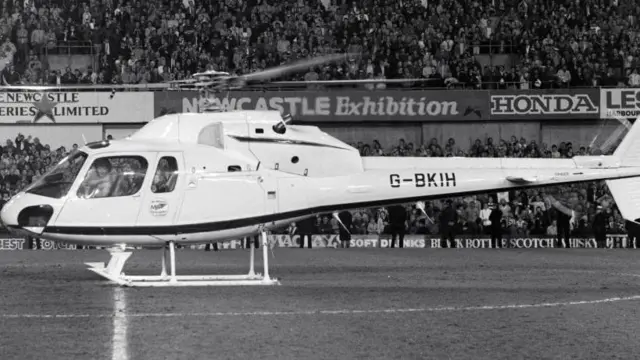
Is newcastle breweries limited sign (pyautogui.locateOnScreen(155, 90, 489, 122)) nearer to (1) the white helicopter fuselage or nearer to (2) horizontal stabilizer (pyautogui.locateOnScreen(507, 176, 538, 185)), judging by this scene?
(1) the white helicopter fuselage

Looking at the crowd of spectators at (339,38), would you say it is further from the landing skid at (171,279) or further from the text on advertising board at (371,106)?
the landing skid at (171,279)

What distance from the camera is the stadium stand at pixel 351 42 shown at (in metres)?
38.8

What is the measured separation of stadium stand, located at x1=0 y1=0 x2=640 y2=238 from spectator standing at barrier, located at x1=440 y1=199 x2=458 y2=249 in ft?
10.0

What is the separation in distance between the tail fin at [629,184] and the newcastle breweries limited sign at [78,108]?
70.3 ft

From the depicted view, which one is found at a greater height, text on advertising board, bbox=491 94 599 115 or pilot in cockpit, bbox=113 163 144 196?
text on advertising board, bbox=491 94 599 115

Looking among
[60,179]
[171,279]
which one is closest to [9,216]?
[60,179]

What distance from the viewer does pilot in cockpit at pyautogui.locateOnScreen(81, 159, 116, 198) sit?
18.2 m

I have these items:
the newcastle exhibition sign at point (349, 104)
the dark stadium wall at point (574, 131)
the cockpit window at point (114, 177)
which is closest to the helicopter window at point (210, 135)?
the cockpit window at point (114, 177)

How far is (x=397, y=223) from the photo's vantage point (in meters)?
33.3

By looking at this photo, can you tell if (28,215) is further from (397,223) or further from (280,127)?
(397,223)

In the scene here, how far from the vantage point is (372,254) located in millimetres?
28516

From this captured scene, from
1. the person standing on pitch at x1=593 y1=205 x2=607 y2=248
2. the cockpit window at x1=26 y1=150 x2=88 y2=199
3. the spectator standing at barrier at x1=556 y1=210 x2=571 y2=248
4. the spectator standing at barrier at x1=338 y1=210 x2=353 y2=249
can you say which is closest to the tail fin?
the cockpit window at x1=26 y1=150 x2=88 y2=199

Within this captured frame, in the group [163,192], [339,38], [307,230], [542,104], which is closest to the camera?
[163,192]

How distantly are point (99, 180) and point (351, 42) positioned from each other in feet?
75.6
